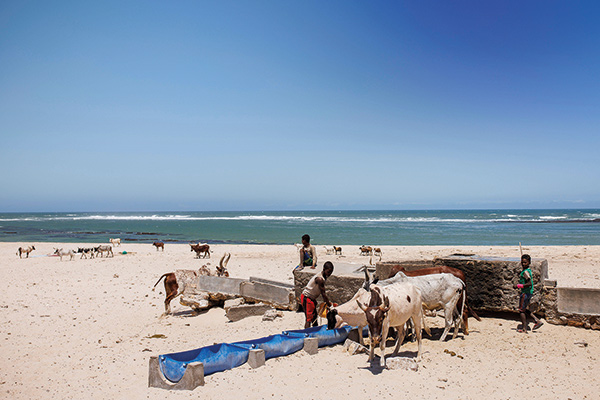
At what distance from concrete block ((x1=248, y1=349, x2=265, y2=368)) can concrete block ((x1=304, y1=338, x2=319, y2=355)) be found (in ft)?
3.20

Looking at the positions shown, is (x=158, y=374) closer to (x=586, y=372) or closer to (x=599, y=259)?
(x=586, y=372)

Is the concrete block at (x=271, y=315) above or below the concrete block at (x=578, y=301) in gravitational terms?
below

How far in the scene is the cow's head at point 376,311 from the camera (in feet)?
20.9

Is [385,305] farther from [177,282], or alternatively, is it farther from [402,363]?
[177,282]

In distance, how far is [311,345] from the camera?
730cm

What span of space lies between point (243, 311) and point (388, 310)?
4763mm

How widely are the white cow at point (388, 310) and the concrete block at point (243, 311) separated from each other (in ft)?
13.4

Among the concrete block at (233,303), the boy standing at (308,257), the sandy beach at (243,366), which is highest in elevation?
the boy standing at (308,257)

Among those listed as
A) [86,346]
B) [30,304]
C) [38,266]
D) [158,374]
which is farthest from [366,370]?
[38,266]

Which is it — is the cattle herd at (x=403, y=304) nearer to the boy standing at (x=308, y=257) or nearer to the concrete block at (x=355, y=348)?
the concrete block at (x=355, y=348)

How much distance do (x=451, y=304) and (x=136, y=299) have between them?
963cm

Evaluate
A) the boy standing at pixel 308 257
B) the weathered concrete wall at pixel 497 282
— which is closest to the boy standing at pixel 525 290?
the weathered concrete wall at pixel 497 282

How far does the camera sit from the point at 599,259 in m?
20.9

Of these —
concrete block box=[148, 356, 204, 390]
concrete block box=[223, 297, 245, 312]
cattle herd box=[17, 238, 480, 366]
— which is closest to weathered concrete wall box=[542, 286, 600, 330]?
cattle herd box=[17, 238, 480, 366]
